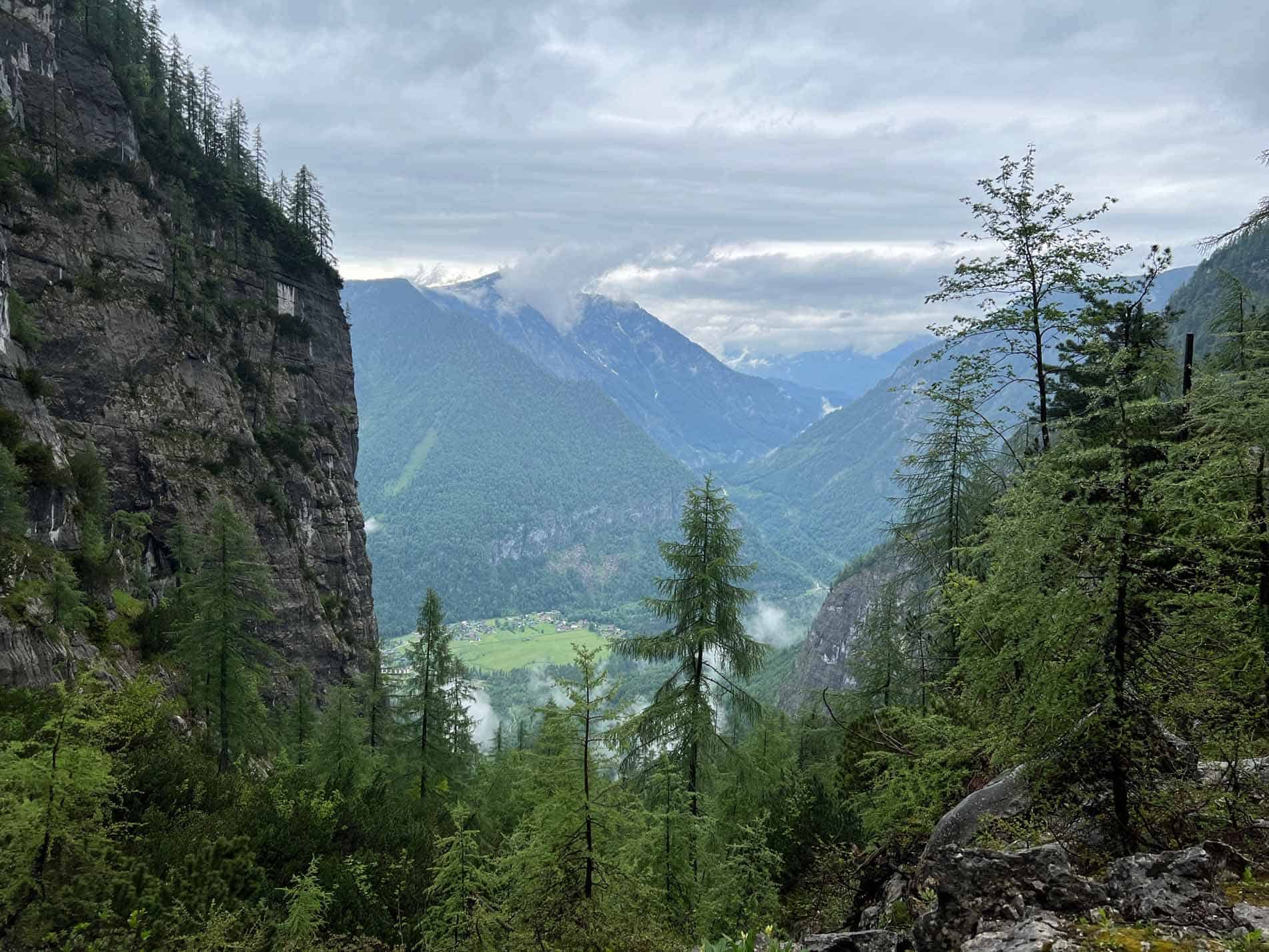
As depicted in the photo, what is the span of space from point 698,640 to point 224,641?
19.3 m

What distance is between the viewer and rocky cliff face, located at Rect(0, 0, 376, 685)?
4659 cm

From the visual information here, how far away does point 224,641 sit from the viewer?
995 inches

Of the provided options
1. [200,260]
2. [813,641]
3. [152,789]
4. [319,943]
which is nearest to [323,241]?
[200,260]

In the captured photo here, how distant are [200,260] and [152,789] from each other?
6240 centimetres

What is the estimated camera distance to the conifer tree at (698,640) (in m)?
15.7

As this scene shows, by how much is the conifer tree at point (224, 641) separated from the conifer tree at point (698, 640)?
1709cm

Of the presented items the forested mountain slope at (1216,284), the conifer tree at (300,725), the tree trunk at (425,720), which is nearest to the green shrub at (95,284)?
the conifer tree at (300,725)

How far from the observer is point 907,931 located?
721 centimetres

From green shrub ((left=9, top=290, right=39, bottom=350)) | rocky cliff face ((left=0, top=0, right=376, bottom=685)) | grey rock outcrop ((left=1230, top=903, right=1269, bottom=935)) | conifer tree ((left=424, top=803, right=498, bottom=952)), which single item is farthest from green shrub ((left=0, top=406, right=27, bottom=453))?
grey rock outcrop ((left=1230, top=903, right=1269, bottom=935))

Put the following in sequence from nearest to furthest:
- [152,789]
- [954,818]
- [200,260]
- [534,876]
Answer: [954,818] < [534,876] < [152,789] < [200,260]

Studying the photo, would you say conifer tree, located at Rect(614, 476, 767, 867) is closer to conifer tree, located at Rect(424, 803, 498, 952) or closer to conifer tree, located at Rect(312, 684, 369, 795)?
conifer tree, located at Rect(424, 803, 498, 952)

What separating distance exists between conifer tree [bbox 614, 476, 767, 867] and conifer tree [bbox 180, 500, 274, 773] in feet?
56.1

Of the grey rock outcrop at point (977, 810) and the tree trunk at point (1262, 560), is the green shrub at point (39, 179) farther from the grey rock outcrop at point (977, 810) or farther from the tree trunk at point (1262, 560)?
the tree trunk at point (1262, 560)

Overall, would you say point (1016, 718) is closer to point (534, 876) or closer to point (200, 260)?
point (534, 876)
